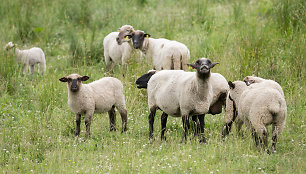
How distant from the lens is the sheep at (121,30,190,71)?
31.8ft

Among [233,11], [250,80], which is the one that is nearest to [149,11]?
[233,11]

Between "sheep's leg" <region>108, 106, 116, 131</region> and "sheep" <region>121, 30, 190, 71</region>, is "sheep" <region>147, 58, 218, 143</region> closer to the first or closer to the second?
"sheep's leg" <region>108, 106, 116, 131</region>

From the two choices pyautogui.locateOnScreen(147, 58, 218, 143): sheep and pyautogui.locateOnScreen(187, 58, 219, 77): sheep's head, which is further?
pyautogui.locateOnScreen(147, 58, 218, 143): sheep

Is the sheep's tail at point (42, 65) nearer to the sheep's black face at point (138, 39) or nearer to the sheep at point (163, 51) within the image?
the sheep at point (163, 51)

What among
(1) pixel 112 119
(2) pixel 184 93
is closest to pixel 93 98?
(1) pixel 112 119

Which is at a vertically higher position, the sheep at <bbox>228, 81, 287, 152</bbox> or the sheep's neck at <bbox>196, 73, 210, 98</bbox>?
the sheep's neck at <bbox>196, 73, 210, 98</bbox>

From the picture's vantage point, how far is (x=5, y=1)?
51.5 feet

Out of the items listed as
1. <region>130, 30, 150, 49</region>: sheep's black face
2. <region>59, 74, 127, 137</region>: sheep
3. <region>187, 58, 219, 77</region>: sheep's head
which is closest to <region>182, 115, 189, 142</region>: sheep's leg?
<region>187, 58, 219, 77</region>: sheep's head

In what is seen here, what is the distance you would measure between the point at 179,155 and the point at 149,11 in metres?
10.1

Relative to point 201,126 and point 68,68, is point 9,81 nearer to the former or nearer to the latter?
point 68,68

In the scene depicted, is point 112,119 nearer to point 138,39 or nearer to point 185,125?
point 185,125

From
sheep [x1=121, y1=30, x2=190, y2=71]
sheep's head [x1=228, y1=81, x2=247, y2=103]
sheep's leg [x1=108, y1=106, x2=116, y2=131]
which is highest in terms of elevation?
sheep [x1=121, y1=30, x2=190, y2=71]

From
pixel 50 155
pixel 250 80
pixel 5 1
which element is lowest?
pixel 50 155

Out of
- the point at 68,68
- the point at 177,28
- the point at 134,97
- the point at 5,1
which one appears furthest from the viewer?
the point at 5,1
